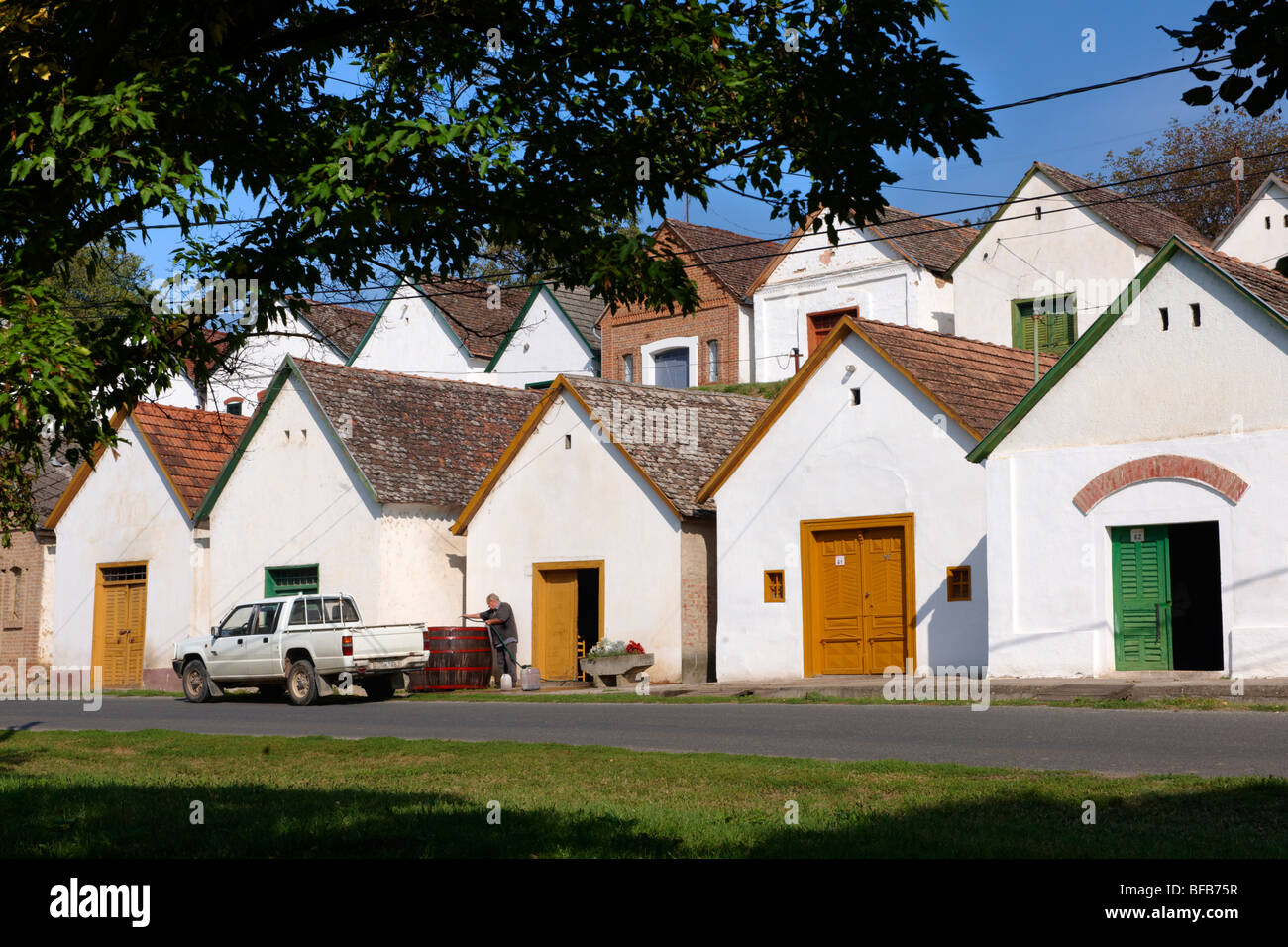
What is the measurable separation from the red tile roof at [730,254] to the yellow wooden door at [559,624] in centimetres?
1648

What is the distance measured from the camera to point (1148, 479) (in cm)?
2183

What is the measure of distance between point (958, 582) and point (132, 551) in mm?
20860

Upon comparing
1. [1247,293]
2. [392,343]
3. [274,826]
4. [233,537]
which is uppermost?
[392,343]

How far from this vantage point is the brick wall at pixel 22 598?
3850 centimetres

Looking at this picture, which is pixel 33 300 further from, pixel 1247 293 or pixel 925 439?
pixel 925 439

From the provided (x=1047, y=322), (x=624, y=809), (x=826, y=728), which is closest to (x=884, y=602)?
(x=826, y=728)

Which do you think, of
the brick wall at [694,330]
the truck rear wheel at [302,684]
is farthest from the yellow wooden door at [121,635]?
the brick wall at [694,330]

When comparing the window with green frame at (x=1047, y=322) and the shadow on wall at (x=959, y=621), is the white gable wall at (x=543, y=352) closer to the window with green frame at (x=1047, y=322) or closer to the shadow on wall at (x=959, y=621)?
the window with green frame at (x=1047, y=322)

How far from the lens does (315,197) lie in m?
8.33

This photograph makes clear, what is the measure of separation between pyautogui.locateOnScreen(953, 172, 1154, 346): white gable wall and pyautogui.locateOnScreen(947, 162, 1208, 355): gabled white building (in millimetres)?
24

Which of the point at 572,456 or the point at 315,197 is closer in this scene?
the point at 315,197

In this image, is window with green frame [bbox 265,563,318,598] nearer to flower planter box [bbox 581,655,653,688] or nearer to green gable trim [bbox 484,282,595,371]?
flower planter box [bbox 581,655,653,688]
